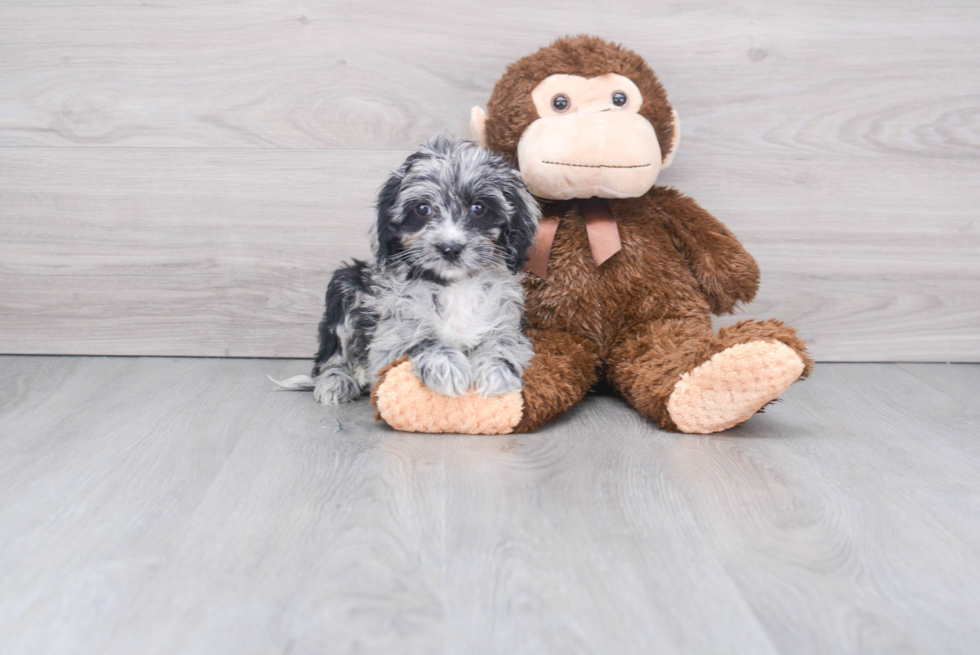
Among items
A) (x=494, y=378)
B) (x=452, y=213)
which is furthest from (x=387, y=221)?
(x=494, y=378)

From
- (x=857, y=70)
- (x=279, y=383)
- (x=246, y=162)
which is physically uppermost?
(x=857, y=70)

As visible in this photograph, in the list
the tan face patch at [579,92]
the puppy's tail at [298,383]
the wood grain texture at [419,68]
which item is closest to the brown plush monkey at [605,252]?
the tan face patch at [579,92]

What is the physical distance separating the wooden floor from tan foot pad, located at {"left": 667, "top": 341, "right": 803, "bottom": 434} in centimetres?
4

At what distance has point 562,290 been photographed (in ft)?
5.20

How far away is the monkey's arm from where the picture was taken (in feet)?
5.18

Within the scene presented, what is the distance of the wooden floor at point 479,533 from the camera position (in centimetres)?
82

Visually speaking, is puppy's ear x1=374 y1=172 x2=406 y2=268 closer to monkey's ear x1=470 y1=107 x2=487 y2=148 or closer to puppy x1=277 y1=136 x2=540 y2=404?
puppy x1=277 y1=136 x2=540 y2=404

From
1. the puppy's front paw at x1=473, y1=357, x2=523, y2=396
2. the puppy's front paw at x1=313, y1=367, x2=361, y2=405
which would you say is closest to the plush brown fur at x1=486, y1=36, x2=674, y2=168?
the puppy's front paw at x1=473, y1=357, x2=523, y2=396

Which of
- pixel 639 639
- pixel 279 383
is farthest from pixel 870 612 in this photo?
pixel 279 383

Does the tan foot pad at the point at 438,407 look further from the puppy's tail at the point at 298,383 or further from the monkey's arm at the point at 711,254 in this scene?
the monkey's arm at the point at 711,254

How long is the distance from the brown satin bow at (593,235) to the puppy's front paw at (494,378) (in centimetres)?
27

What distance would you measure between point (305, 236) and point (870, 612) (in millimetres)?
1406

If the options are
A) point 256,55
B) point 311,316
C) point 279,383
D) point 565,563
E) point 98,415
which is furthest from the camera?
point 311,316

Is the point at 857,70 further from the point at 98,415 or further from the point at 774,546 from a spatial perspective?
the point at 98,415
